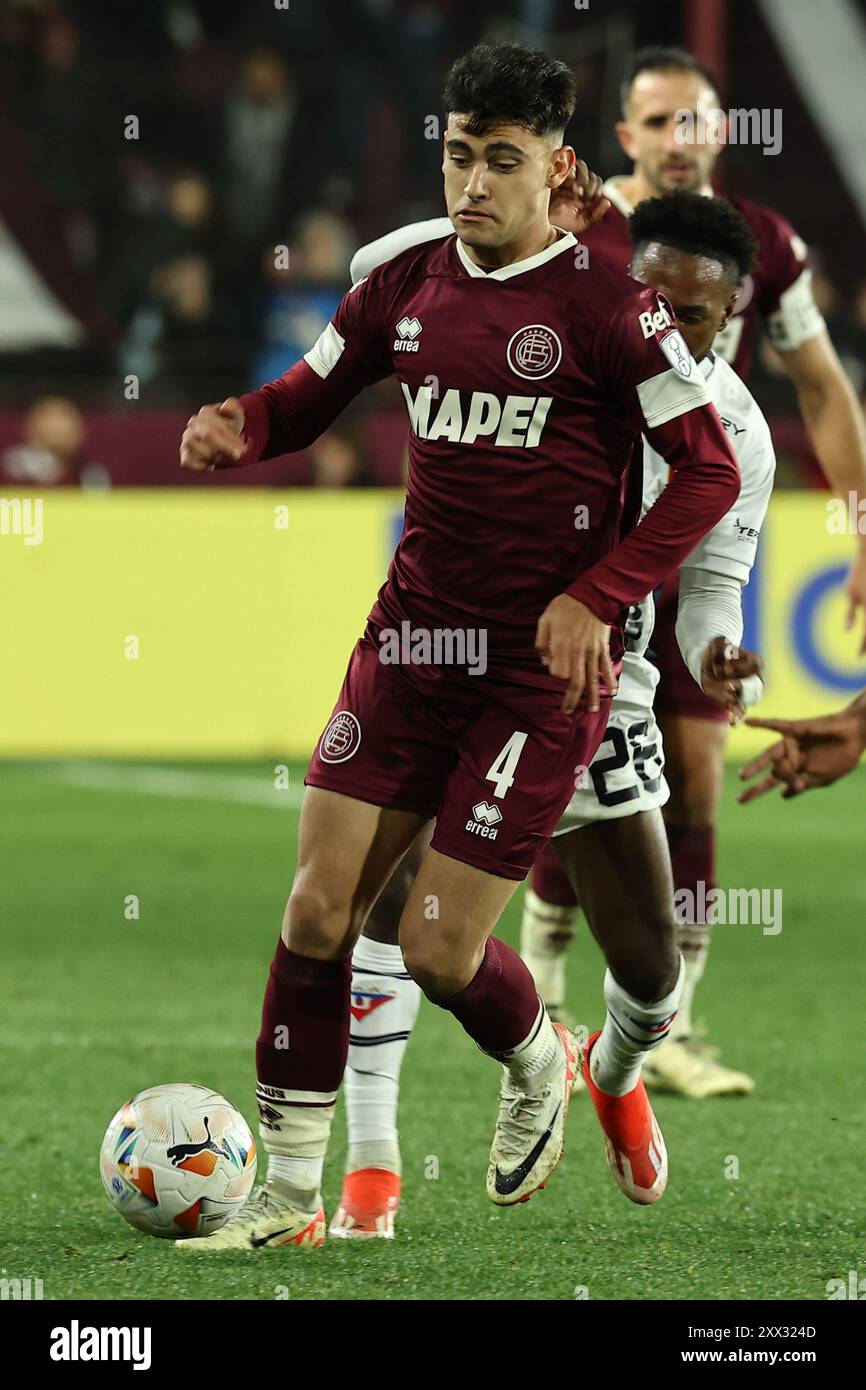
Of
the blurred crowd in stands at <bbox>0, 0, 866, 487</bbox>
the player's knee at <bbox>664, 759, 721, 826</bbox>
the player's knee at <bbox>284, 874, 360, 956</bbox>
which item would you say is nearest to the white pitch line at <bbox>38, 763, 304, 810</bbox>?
the blurred crowd in stands at <bbox>0, 0, 866, 487</bbox>

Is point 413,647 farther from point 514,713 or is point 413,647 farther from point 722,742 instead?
point 722,742

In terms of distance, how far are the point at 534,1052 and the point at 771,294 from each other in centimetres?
227

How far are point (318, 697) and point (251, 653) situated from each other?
40 cm

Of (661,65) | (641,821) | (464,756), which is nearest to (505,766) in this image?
(464,756)

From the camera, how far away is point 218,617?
1083 centimetres

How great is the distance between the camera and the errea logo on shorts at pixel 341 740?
3838mm

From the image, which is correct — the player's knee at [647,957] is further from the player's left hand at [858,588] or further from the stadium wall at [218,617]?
the stadium wall at [218,617]

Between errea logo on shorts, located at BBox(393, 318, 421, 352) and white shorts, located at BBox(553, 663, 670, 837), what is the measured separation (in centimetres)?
88

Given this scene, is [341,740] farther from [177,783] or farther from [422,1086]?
[177,783]

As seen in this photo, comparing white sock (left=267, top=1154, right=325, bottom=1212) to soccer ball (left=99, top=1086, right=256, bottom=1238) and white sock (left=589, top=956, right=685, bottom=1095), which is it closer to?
soccer ball (left=99, top=1086, right=256, bottom=1238)

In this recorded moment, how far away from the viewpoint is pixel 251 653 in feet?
35.6

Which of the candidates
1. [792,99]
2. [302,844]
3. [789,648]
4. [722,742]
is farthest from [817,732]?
[792,99]

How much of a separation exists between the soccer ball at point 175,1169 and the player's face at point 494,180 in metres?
1.61

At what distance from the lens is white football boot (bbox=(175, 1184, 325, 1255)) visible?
3.84 metres
